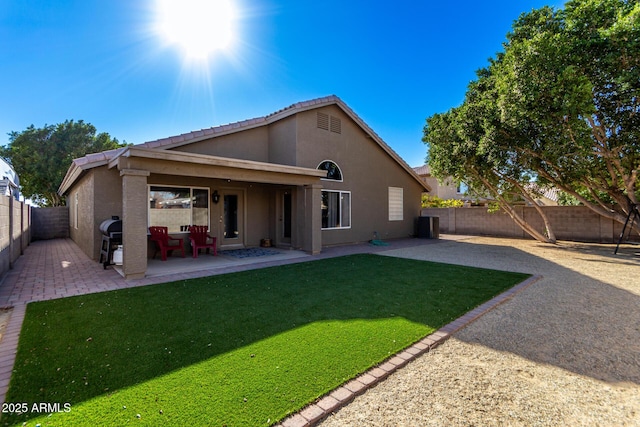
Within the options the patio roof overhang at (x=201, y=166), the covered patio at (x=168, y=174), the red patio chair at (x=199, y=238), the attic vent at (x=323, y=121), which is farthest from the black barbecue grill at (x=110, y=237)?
the attic vent at (x=323, y=121)

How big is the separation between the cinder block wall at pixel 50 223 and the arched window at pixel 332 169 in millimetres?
16233

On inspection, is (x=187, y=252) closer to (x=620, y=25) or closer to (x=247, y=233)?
(x=247, y=233)

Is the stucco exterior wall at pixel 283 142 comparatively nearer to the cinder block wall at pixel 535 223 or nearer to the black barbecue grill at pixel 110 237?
the black barbecue grill at pixel 110 237

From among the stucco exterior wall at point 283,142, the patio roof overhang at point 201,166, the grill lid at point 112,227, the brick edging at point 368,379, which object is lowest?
the brick edging at point 368,379

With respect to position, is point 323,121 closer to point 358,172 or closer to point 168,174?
point 358,172

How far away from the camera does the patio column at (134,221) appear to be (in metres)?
6.65

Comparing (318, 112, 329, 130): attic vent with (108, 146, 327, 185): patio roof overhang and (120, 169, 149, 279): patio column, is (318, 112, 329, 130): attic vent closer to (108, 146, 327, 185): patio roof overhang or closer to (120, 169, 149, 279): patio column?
(108, 146, 327, 185): patio roof overhang

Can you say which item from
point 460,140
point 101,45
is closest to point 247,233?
point 101,45

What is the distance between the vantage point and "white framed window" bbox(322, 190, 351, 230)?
12.7 m

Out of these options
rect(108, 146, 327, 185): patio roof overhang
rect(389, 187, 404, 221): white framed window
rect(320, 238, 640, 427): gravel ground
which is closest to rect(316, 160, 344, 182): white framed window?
rect(108, 146, 327, 185): patio roof overhang

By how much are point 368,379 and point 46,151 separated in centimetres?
3198

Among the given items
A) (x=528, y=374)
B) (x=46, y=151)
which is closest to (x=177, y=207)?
(x=528, y=374)

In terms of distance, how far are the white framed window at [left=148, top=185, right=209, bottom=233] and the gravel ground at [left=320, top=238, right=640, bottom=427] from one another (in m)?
9.23

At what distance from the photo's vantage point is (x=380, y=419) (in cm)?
243
